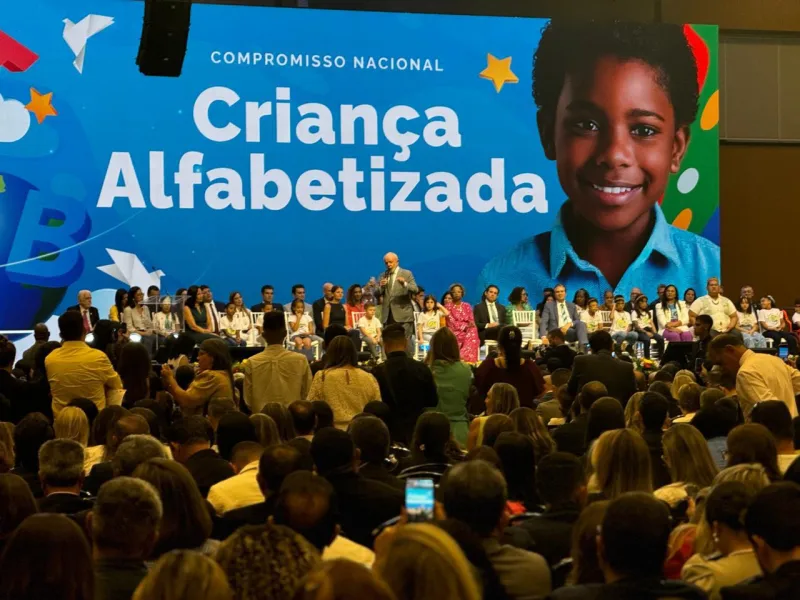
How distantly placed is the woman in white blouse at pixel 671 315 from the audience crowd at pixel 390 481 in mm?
7105

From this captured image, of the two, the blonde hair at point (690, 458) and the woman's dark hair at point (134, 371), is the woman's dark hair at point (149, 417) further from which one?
the blonde hair at point (690, 458)

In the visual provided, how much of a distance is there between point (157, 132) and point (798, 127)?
31.8 feet

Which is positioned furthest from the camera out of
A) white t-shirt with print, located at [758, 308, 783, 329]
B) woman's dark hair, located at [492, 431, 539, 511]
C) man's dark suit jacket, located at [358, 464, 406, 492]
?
white t-shirt with print, located at [758, 308, 783, 329]

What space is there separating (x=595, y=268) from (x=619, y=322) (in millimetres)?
1658

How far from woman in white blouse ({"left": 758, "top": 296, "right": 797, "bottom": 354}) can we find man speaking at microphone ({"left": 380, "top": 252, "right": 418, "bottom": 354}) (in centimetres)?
497

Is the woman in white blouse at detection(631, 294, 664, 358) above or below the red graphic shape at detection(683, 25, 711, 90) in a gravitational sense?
below

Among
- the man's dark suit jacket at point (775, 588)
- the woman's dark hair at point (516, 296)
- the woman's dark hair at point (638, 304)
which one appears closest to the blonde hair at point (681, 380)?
the man's dark suit jacket at point (775, 588)

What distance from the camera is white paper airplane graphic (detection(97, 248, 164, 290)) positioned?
14664 millimetres

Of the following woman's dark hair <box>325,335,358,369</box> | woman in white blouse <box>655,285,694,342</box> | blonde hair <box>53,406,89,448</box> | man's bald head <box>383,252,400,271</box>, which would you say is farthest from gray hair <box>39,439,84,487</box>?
woman in white blouse <box>655,285,694,342</box>

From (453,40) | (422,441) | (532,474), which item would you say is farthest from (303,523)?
(453,40)

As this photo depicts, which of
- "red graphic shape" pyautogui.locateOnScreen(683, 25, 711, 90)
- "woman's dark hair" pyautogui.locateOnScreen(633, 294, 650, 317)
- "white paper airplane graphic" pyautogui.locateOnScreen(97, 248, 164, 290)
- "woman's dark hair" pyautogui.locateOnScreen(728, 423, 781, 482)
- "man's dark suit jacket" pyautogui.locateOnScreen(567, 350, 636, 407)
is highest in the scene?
"red graphic shape" pyautogui.locateOnScreen(683, 25, 711, 90)

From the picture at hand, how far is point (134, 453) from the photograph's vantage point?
3775 millimetres

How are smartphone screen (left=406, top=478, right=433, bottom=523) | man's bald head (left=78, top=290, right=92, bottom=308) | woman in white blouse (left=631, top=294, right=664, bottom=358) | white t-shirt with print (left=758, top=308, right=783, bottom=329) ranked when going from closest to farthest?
smartphone screen (left=406, top=478, right=433, bottom=523)
man's bald head (left=78, top=290, right=92, bottom=308)
woman in white blouse (left=631, top=294, right=664, bottom=358)
white t-shirt with print (left=758, top=308, right=783, bottom=329)

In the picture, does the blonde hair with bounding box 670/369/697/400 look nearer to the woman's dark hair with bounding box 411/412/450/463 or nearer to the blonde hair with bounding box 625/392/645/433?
the blonde hair with bounding box 625/392/645/433
